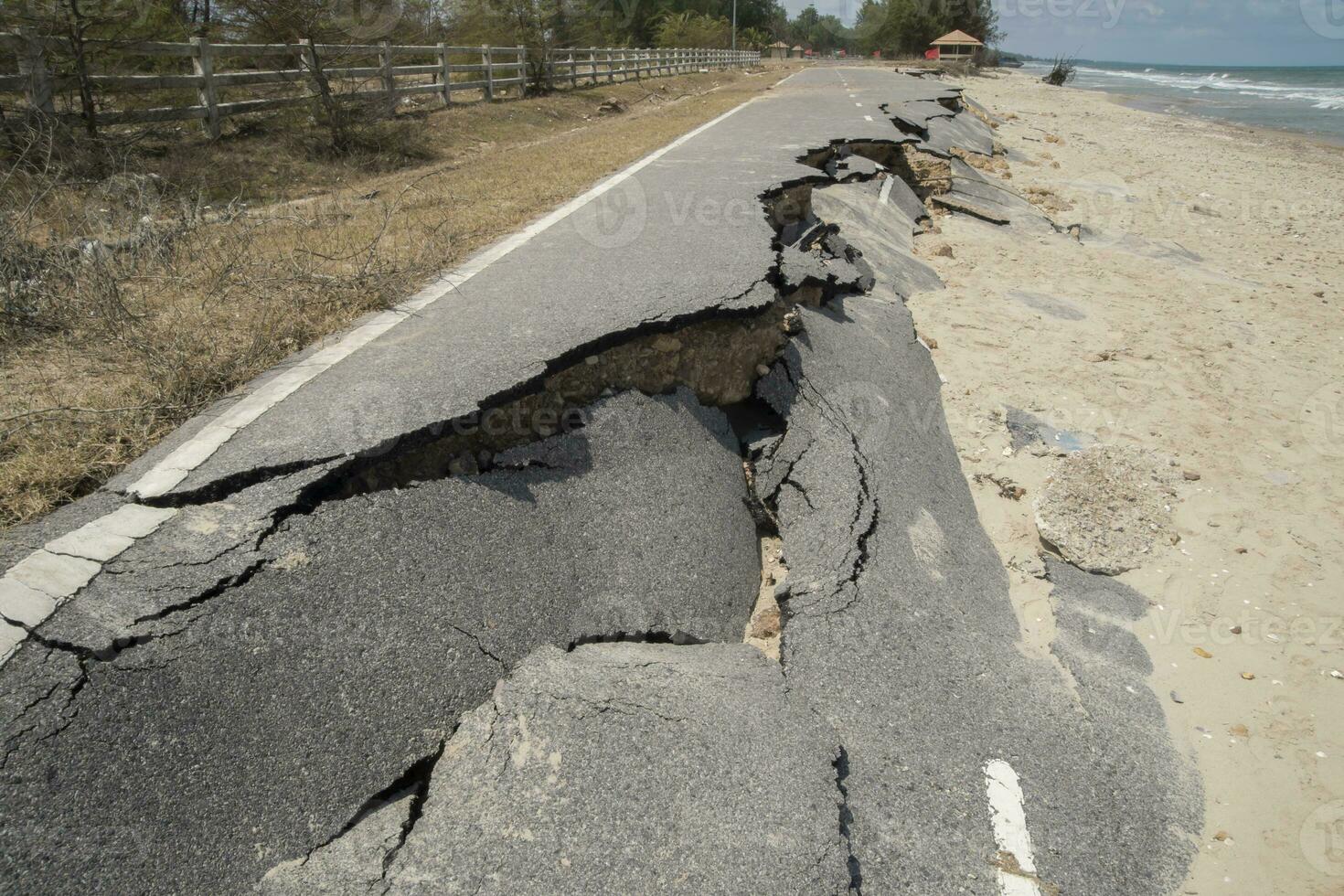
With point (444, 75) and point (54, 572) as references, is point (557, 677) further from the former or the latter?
point (444, 75)

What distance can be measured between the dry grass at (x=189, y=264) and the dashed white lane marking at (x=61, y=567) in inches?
13.8

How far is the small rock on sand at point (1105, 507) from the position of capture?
4277mm

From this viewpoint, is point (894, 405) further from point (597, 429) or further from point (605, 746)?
A: point (605, 746)

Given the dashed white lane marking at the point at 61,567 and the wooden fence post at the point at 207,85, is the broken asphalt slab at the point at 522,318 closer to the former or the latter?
the dashed white lane marking at the point at 61,567

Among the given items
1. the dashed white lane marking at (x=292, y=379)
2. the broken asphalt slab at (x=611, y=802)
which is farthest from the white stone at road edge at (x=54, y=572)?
the broken asphalt slab at (x=611, y=802)

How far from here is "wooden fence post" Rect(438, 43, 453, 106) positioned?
16281 mm

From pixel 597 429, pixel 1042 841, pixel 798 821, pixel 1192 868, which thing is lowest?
pixel 1192 868

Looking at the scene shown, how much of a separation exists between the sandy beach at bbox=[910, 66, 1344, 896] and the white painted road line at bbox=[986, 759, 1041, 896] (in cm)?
60

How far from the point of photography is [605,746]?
7.29ft

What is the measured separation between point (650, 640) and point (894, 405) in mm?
3084

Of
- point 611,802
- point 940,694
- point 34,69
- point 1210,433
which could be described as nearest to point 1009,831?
point 940,694

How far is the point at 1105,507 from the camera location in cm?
464

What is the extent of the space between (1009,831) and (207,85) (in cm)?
1258

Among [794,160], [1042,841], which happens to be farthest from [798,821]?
[794,160]
